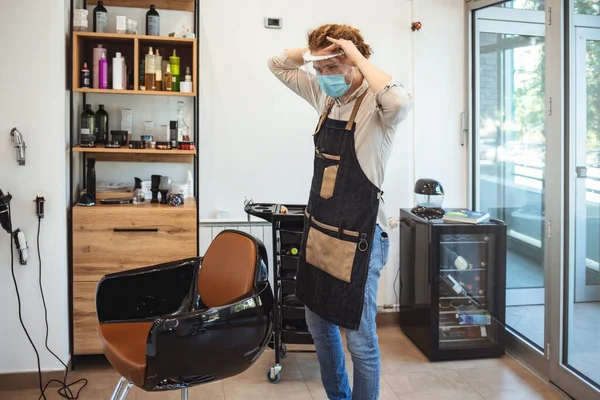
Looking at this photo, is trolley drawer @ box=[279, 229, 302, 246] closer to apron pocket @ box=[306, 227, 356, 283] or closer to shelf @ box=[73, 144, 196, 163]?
shelf @ box=[73, 144, 196, 163]

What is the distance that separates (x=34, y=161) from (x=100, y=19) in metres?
0.89

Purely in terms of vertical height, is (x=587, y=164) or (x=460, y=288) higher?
(x=587, y=164)

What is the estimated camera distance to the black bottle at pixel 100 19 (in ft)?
11.2

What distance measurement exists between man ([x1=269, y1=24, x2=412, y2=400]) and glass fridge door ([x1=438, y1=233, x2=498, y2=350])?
4.53 feet

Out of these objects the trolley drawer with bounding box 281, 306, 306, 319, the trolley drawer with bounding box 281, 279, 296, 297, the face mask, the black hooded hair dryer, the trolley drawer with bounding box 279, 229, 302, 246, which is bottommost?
the trolley drawer with bounding box 281, 306, 306, 319

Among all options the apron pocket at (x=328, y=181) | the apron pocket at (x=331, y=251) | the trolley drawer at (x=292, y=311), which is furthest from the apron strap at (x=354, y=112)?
the trolley drawer at (x=292, y=311)

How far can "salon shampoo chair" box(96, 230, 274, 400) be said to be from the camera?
81.0 inches

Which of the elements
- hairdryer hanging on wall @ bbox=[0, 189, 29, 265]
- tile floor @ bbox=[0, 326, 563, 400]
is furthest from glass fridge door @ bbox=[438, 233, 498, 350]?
hairdryer hanging on wall @ bbox=[0, 189, 29, 265]

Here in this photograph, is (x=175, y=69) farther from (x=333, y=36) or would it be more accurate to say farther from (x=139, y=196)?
(x=333, y=36)

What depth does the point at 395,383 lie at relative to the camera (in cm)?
324

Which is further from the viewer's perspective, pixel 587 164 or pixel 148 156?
pixel 148 156

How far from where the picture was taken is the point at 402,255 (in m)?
4.02

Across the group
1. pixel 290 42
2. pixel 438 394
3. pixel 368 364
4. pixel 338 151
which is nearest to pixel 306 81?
pixel 338 151

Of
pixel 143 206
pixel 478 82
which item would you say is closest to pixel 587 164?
pixel 478 82
